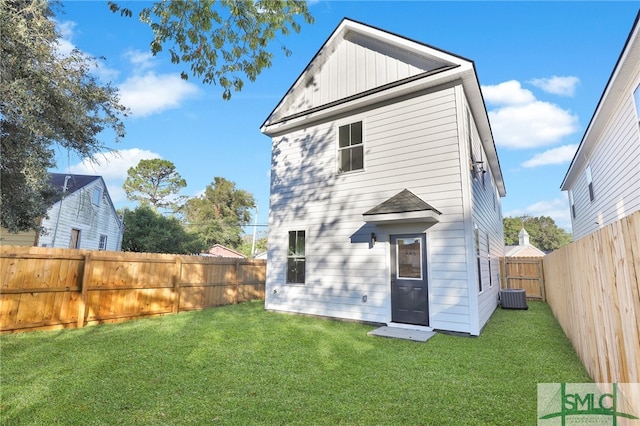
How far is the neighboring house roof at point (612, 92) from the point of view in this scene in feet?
17.6

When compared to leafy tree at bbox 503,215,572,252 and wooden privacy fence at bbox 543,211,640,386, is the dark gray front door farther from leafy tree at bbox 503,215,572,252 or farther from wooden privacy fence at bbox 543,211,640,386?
leafy tree at bbox 503,215,572,252

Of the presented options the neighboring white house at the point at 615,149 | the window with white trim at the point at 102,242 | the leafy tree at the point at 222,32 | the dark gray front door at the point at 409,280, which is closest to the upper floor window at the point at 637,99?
the neighboring white house at the point at 615,149

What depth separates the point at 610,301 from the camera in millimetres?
2795

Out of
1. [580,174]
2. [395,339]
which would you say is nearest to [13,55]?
[395,339]

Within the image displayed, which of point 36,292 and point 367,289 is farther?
point 367,289

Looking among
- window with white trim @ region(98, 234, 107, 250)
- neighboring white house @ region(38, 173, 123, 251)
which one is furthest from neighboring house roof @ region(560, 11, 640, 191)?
window with white trim @ region(98, 234, 107, 250)

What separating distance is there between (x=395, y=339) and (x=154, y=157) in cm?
3651

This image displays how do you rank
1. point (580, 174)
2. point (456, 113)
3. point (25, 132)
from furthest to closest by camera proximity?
1. point (580, 174)
2. point (25, 132)
3. point (456, 113)

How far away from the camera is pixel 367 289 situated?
7441 mm

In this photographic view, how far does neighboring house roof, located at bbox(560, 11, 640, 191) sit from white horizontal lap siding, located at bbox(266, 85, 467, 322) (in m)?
2.96

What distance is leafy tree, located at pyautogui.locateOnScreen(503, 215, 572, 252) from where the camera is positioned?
54.9 metres

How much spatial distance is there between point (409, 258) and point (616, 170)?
6.02 m

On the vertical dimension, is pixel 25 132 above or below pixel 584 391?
above

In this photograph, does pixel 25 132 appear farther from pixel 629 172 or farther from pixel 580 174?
pixel 580 174
